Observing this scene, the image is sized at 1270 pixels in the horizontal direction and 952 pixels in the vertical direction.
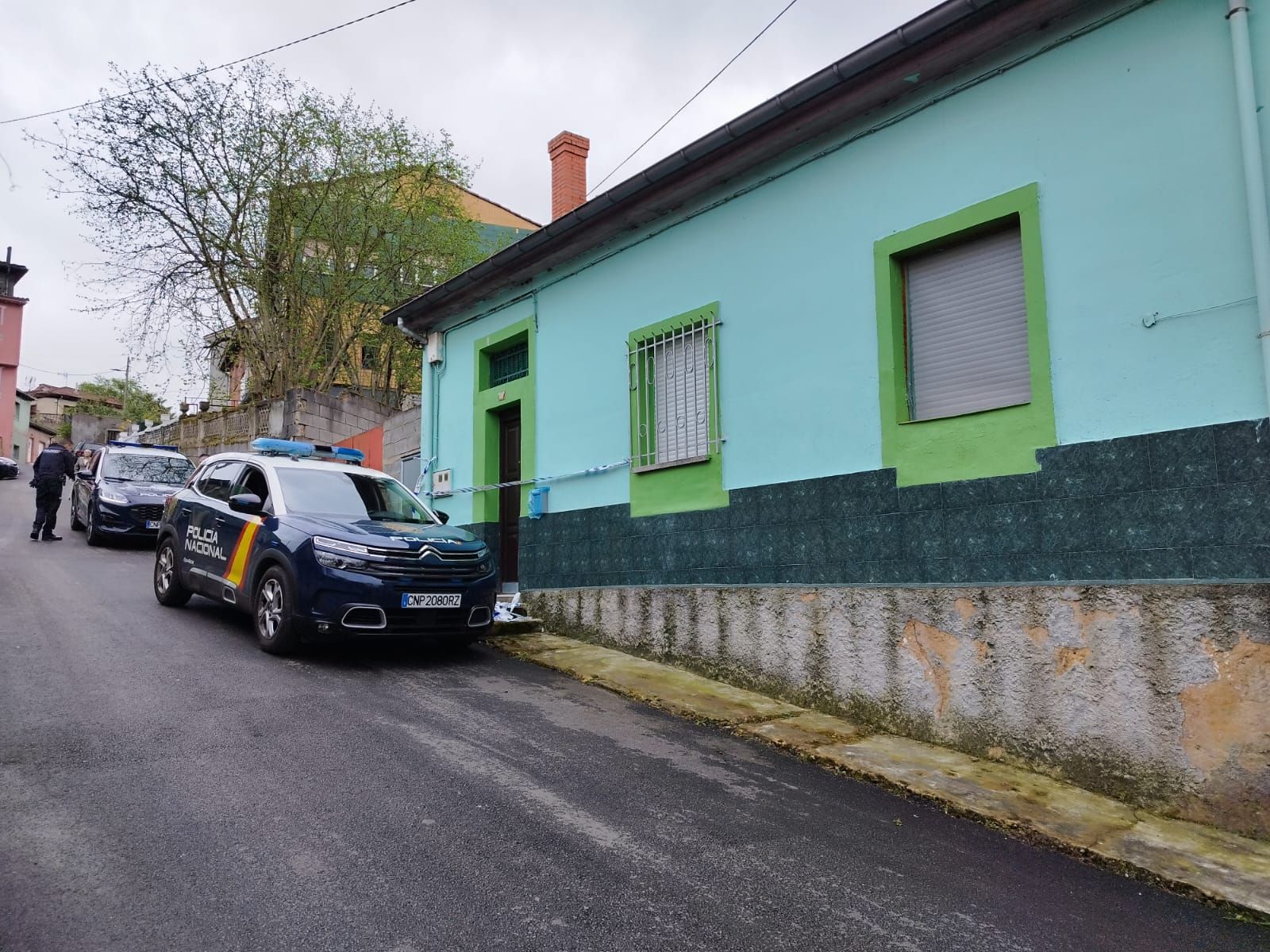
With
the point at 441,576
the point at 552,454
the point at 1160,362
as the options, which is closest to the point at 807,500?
the point at 1160,362

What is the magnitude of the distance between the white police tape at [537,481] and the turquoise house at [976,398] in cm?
6

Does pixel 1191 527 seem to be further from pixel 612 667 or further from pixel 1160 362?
pixel 612 667

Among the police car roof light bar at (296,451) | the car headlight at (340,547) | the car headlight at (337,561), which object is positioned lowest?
the car headlight at (337,561)

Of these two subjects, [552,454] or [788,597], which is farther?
[552,454]

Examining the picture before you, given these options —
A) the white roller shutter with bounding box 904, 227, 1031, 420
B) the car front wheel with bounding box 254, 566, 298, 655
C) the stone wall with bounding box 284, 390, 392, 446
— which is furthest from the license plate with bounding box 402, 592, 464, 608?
the stone wall with bounding box 284, 390, 392, 446

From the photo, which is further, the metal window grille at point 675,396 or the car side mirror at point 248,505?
the metal window grille at point 675,396

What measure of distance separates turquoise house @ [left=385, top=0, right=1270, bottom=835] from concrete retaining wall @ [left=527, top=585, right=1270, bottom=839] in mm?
18

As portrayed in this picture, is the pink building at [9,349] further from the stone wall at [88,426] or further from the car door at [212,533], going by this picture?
the car door at [212,533]

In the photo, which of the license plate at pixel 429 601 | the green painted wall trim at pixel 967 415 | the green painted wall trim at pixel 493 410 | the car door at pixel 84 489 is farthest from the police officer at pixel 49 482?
the green painted wall trim at pixel 967 415

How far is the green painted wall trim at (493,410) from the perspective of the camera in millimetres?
10016

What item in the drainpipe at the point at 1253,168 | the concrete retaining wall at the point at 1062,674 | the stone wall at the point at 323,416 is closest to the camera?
the concrete retaining wall at the point at 1062,674

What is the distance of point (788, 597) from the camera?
640 centimetres

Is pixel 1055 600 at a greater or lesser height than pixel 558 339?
lesser

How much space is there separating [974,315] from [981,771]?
3.08 meters
